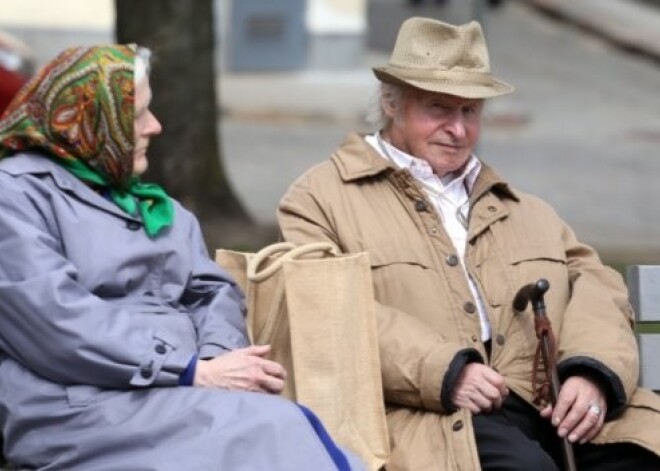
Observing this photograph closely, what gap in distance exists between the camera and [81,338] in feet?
13.5

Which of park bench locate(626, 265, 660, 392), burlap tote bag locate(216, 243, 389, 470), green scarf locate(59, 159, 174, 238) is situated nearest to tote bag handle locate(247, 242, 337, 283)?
burlap tote bag locate(216, 243, 389, 470)

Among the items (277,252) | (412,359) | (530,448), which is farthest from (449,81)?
(530,448)

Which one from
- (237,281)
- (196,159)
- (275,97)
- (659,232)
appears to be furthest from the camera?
(275,97)

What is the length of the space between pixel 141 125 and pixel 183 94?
5370 mm

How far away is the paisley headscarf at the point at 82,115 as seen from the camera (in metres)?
4.31

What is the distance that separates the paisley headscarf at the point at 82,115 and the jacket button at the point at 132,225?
0.11 m

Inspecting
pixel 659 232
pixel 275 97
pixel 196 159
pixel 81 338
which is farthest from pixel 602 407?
pixel 275 97

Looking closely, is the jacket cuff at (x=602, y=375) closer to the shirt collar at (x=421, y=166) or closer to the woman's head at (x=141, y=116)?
the shirt collar at (x=421, y=166)

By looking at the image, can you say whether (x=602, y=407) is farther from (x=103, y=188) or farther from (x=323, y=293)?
(x=103, y=188)

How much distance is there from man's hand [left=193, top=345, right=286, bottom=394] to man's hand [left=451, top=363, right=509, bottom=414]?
1.62ft

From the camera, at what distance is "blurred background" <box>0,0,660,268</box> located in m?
9.89

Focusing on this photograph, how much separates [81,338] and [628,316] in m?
1.67

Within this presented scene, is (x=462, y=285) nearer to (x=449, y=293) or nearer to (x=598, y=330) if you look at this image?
(x=449, y=293)

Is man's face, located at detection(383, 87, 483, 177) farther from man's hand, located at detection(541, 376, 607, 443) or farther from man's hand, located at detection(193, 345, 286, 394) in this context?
man's hand, located at detection(193, 345, 286, 394)
